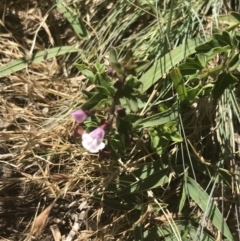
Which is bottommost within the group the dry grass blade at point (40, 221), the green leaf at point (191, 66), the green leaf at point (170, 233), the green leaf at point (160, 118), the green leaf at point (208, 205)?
the green leaf at point (170, 233)

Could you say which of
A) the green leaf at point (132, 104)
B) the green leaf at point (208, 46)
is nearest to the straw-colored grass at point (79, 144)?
the green leaf at point (208, 46)

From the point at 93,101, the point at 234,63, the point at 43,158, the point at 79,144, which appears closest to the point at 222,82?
the point at 234,63

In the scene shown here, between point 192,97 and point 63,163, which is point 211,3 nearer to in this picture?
point 192,97

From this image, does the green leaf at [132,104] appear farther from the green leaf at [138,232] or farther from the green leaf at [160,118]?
the green leaf at [138,232]

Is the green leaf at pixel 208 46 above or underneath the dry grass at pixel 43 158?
above

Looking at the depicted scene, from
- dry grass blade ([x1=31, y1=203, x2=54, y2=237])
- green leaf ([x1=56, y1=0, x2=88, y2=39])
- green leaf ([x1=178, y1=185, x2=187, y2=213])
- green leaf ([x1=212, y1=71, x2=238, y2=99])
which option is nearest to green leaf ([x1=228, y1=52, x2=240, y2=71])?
green leaf ([x1=212, y1=71, x2=238, y2=99])

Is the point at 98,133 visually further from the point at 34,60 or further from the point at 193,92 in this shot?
the point at 34,60
